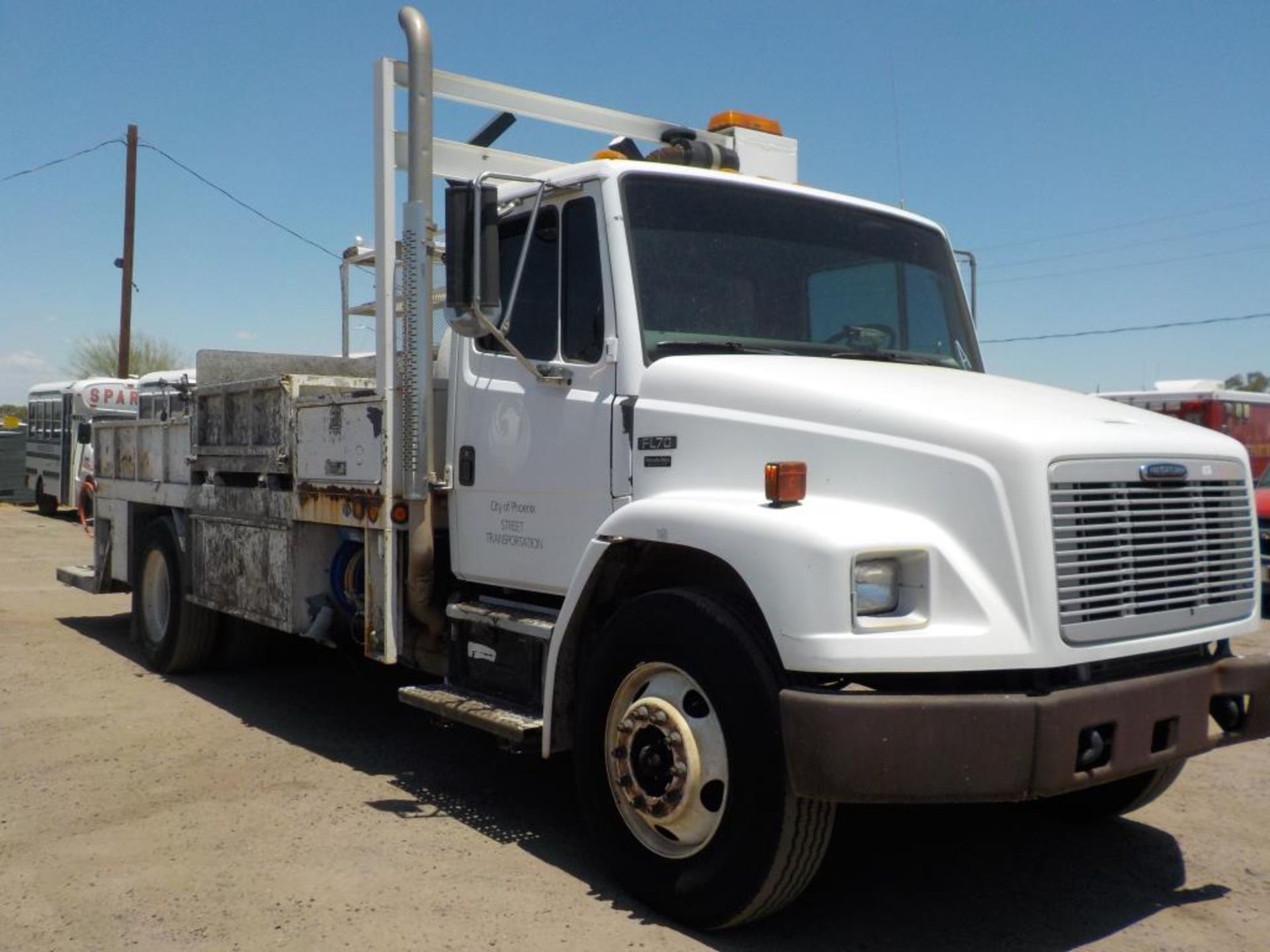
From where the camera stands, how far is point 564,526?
15.6 feet

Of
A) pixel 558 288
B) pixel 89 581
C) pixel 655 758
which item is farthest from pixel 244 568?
pixel 655 758

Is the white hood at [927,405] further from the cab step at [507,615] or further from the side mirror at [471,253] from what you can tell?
the cab step at [507,615]

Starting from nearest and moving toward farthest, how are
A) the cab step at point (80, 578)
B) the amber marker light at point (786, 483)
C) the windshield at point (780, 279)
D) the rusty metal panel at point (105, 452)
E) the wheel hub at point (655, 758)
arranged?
the amber marker light at point (786, 483) → the wheel hub at point (655, 758) → the windshield at point (780, 279) → the rusty metal panel at point (105, 452) → the cab step at point (80, 578)

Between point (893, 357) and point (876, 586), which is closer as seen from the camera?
point (876, 586)

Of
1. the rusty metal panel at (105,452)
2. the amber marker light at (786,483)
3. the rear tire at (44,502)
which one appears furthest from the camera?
Answer: the rear tire at (44,502)

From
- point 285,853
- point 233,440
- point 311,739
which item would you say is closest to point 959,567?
point 285,853

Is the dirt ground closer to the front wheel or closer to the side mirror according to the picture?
the front wheel

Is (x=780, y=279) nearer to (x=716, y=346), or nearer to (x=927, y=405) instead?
(x=716, y=346)

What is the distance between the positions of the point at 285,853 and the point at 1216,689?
3394 millimetres

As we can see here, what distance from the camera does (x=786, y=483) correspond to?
12.5 feet

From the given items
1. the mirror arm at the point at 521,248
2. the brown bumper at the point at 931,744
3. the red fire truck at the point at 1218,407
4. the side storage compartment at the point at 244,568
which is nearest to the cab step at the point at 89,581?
the side storage compartment at the point at 244,568

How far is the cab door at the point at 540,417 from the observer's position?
182 inches

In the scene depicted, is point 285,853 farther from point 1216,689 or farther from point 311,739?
point 1216,689

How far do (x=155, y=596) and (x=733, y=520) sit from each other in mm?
5975
